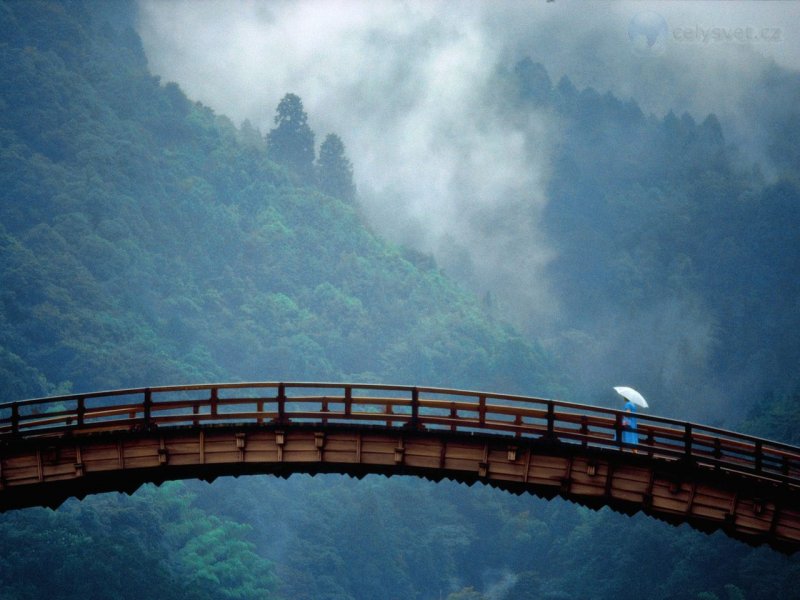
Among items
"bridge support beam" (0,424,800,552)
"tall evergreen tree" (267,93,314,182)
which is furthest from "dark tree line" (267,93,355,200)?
"bridge support beam" (0,424,800,552)

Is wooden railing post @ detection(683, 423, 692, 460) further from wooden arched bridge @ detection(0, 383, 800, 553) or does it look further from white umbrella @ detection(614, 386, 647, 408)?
white umbrella @ detection(614, 386, 647, 408)

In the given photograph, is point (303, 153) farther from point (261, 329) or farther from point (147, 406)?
point (147, 406)

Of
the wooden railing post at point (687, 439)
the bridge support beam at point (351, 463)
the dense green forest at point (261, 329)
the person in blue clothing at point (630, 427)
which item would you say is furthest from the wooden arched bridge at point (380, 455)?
the dense green forest at point (261, 329)

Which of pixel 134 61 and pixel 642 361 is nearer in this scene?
pixel 134 61

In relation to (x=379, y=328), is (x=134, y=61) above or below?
above

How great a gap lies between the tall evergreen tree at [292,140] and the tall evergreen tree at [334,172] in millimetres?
1826

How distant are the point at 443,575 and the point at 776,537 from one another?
4060 inches

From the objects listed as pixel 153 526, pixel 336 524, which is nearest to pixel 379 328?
pixel 336 524

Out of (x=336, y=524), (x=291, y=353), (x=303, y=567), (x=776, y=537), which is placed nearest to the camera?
(x=776, y=537)

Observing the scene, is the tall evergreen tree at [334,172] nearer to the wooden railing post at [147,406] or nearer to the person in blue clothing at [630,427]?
the wooden railing post at [147,406]

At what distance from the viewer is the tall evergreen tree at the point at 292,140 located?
18600 centimetres

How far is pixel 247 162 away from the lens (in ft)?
570

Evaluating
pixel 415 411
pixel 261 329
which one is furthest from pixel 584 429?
pixel 261 329

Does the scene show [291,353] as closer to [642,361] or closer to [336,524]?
[336,524]
